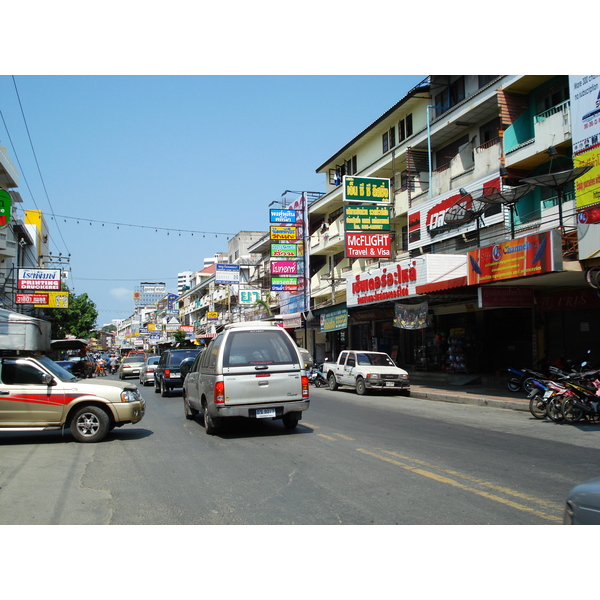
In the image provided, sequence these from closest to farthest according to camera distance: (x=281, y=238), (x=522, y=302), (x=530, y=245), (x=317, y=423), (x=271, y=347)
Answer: (x=271, y=347), (x=317, y=423), (x=530, y=245), (x=522, y=302), (x=281, y=238)

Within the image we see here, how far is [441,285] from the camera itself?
66.8 ft

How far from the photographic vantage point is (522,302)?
64.5 feet

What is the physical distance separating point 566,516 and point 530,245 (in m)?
13.5

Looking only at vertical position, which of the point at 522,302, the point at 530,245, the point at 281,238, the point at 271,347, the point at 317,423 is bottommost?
the point at 317,423

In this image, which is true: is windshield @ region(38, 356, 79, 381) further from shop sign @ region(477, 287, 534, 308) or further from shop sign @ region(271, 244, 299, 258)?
shop sign @ region(271, 244, 299, 258)

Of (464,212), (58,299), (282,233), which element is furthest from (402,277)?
(58,299)

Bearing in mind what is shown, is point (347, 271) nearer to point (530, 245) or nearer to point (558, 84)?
point (558, 84)

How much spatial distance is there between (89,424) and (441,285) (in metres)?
13.7

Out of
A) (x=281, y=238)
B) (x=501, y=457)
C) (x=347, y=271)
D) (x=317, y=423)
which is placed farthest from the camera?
(x=281, y=238)

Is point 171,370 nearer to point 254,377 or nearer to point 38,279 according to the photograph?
point 254,377

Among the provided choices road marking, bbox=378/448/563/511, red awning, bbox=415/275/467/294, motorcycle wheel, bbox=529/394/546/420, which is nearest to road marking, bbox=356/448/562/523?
road marking, bbox=378/448/563/511

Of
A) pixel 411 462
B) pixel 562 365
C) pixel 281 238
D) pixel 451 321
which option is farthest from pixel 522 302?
pixel 281 238

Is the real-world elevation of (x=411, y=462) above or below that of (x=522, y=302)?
below

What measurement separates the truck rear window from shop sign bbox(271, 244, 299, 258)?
29.7 metres
